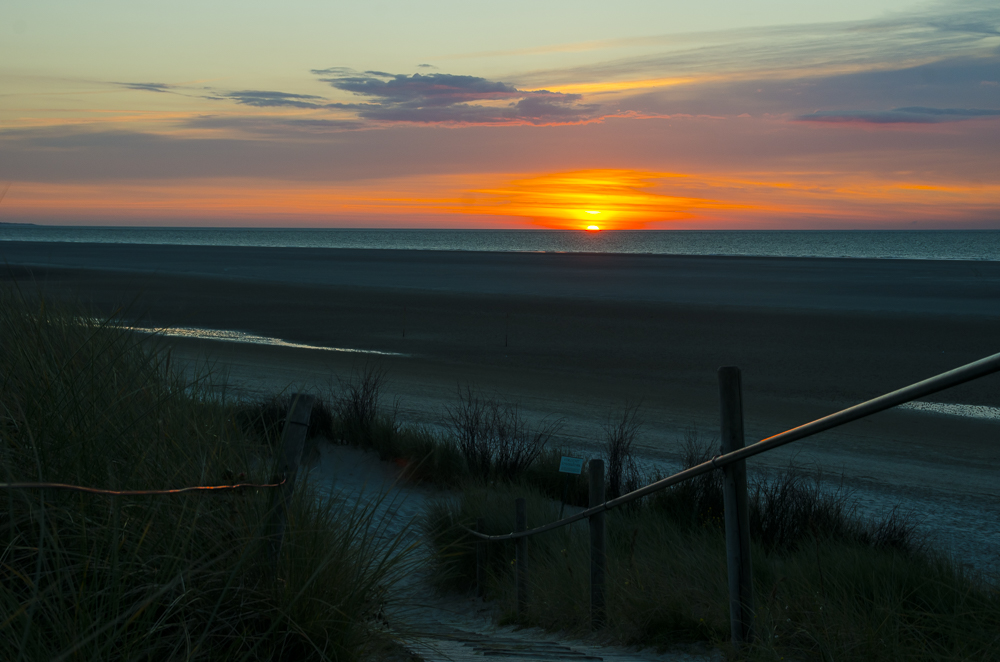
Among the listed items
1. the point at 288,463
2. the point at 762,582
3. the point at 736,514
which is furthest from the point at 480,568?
the point at 288,463

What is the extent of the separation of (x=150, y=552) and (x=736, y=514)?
2513 millimetres

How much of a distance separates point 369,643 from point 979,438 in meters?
12.5

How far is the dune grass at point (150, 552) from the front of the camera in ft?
7.46

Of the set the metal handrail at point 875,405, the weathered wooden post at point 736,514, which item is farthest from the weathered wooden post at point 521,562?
the weathered wooden post at point 736,514

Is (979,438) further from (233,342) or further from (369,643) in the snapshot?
(233,342)

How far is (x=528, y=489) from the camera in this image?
8.37 meters

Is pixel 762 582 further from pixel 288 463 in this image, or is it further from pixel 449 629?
pixel 288 463

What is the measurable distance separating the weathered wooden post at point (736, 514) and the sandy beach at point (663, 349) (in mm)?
3498

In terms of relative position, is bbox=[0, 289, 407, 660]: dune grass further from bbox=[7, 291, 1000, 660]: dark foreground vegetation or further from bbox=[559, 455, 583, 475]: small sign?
bbox=[559, 455, 583, 475]: small sign

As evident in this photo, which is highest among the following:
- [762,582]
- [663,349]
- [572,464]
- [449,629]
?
[572,464]

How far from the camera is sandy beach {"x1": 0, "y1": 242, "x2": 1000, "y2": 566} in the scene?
1072cm

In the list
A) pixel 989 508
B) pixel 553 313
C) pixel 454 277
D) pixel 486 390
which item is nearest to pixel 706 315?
pixel 553 313

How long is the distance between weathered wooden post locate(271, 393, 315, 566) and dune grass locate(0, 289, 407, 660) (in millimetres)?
43

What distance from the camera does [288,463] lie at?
3.03 meters
